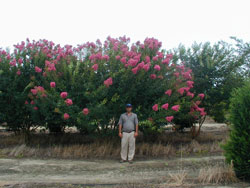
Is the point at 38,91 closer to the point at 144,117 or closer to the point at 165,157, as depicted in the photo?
the point at 144,117

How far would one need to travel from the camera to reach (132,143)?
7051mm

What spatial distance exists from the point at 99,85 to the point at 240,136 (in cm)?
388

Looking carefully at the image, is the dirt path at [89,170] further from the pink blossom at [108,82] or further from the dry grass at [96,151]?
the pink blossom at [108,82]

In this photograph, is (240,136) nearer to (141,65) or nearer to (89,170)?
(141,65)

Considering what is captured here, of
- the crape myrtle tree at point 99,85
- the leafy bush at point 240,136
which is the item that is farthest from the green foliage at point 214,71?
the leafy bush at point 240,136

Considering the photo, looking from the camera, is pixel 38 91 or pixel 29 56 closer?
pixel 38 91

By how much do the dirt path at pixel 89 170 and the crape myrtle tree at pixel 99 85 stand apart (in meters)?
1.12

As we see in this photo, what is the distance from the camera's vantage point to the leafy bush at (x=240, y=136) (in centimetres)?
495

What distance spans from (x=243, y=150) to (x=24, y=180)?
4.25 meters

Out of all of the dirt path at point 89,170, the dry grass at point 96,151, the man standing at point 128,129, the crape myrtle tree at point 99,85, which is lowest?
the dirt path at point 89,170

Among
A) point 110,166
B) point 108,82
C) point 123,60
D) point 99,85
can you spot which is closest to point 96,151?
point 110,166

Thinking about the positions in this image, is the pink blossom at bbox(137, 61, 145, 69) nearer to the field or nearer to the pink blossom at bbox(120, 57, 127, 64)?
the pink blossom at bbox(120, 57, 127, 64)

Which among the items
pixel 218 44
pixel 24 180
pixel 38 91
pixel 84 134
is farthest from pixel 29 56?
pixel 218 44

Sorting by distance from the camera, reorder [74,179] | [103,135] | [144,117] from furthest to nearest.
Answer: [103,135]
[144,117]
[74,179]
